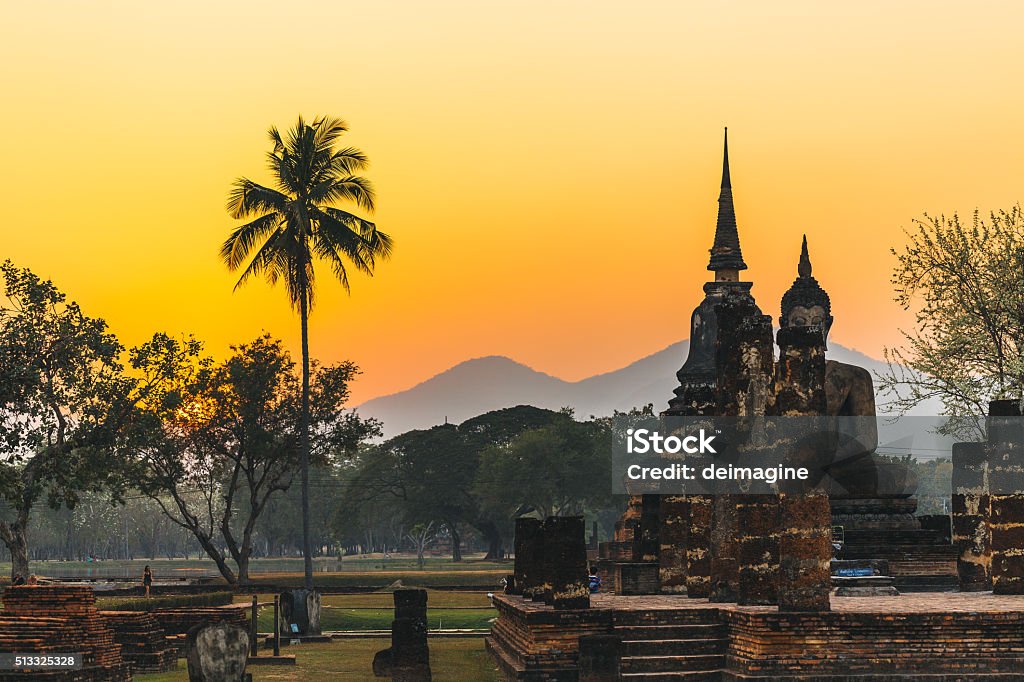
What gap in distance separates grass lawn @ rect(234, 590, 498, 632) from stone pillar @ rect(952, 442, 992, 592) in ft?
51.7

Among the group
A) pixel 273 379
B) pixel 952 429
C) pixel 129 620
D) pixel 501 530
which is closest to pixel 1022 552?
pixel 129 620

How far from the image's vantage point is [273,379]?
6050 cm

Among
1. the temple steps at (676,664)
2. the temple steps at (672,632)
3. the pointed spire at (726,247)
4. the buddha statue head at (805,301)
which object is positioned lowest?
the temple steps at (676,664)

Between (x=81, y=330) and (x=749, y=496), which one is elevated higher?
(x=81, y=330)

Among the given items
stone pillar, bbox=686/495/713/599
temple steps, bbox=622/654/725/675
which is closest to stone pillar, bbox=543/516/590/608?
temple steps, bbox=622/654/725/675

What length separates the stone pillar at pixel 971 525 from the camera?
2836 centimetres

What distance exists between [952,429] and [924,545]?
61.5 feet

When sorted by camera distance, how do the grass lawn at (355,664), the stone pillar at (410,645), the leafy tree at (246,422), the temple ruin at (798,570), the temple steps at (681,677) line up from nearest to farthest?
the temple ruin at (798,570) → the temple steps at (681,677) → the stone pillar at (410,645) → the grass lawn at (355,664) → the leafy tree at (246,422)

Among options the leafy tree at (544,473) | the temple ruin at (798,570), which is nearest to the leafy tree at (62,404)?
the temple ruin at (798,570)

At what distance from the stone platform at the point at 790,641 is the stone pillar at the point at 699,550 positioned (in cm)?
391

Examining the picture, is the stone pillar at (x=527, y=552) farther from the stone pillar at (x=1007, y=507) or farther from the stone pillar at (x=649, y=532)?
the stone pillar at (x=1007, y=507)

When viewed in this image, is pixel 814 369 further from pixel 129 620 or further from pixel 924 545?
pixel 129 620

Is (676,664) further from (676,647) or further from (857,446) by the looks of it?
(857,446)

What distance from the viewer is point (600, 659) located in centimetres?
1945
